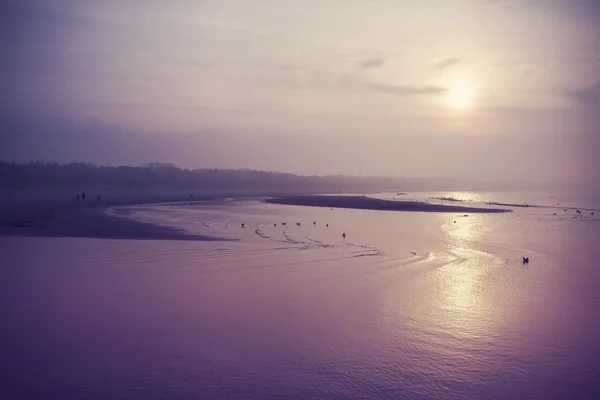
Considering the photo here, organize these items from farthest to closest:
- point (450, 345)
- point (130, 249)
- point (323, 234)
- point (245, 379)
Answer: point (323, 234) < point (130, 249) < point (450, 345) < point (245, 379)

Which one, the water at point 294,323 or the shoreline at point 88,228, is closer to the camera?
the water at point 294,323

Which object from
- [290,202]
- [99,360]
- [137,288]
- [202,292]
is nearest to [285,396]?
[99,360]

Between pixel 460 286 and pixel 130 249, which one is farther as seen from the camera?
pixel 130 249

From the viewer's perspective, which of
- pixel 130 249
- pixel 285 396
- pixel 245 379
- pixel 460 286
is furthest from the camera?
pixel 130 249

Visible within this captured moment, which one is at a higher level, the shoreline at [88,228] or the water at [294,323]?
the shoreline at [88,228]

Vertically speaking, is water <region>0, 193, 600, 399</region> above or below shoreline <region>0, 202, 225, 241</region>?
below

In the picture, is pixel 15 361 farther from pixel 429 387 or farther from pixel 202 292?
pixel 429 387

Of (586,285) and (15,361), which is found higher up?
(586,285)

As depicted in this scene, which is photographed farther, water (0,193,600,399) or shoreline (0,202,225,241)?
shoreline (0,202,225,241)
